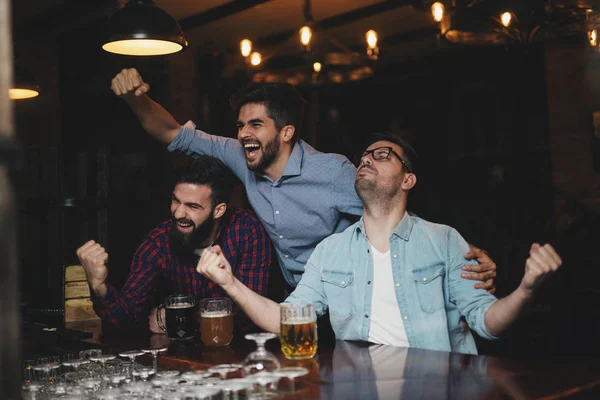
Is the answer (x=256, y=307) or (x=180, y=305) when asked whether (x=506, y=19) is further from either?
(x=180, y=305)

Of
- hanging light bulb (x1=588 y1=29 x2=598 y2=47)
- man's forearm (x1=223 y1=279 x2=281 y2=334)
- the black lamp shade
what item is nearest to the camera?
man's forearm (x1=223 y1=279 x2=281 y2=334)

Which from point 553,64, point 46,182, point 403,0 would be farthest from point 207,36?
point 46,182

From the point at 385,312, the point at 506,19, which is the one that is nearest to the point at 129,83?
the point at 385,312

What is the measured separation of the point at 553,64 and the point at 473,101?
1252 millimetres

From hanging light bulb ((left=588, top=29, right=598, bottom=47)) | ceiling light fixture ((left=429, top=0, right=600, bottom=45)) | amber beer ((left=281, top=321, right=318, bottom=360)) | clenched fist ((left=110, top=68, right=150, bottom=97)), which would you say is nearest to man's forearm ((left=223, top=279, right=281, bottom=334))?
amber beer ((left=281, top=321, right=318, bottom=360))

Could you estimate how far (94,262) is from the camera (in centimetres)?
265

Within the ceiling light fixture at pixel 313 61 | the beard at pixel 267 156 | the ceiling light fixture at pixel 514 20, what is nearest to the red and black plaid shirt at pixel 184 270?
the beard at pixel 267 156

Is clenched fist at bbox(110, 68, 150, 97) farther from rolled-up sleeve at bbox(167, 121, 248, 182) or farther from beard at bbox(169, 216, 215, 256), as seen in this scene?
beard at bbox(169, 216, 215, 256)

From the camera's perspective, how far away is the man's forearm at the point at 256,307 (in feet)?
7.82

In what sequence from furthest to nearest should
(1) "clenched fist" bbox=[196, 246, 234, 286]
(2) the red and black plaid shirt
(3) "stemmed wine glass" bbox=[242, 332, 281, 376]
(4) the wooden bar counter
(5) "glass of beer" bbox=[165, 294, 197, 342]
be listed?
(2) the red and black plaid shirt → (5) "glass of beer" bbox=[165, 294, 197, 342] → (1) "clenched fist" bbox=[196, 246, 234, 286] → (3) "stemmed wine glass" bbox=[242, 332, 281, 376] → (4) the wooden bar counter

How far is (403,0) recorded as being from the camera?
646cm

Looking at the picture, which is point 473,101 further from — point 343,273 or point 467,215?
point 343,273

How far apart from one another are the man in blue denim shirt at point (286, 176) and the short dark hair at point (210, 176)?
13cm

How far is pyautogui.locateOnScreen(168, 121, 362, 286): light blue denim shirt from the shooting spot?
3148mm
